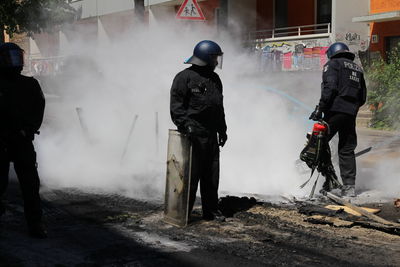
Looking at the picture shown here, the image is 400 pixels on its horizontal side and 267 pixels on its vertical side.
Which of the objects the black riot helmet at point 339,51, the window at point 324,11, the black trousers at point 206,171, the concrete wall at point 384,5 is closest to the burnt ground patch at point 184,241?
the black trousers at point 206,171

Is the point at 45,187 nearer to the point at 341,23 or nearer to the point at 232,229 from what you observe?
the point at 232,229

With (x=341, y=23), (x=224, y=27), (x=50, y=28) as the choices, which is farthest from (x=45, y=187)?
(x=341, y=23)

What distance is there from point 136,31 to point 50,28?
261 inches

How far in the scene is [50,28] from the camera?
Result: 18078mm

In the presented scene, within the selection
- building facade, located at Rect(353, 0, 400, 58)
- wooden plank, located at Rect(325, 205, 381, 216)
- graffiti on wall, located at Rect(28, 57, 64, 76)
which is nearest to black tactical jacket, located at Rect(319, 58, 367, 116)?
wooden plank, located at Rect(325, 205, 381, 216)

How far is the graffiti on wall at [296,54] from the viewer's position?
61.2 ft

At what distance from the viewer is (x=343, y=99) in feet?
21.5

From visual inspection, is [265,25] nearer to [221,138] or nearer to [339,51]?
[339,51]

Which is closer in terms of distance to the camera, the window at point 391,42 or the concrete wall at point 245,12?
the window at point 391,42

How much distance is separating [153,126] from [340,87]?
11.7ft

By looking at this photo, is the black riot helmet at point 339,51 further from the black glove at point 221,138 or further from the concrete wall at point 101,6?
the concrete wall at point 101,6

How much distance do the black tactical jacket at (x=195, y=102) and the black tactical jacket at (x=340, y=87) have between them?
1681 mm

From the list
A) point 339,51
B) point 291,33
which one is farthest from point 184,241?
point 291,33

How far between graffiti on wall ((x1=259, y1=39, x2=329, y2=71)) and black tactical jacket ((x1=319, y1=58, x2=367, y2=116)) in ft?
38.4
